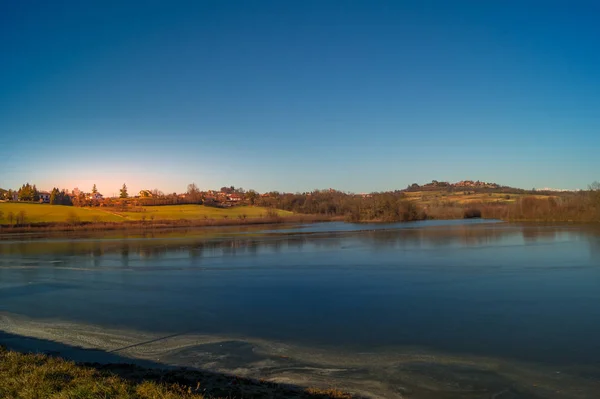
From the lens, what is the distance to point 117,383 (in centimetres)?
533

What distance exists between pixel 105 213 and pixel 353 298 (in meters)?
61.2

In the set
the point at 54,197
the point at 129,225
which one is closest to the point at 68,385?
the point at 129,225

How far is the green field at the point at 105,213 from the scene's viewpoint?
60.1m

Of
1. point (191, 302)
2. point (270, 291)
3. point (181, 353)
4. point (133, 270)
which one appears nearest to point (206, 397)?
point (181, 353)

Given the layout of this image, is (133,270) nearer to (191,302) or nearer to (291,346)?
(191,302)

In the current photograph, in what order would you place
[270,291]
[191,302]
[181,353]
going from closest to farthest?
1. [181,353]
2. [191,302]
3. [270,291]

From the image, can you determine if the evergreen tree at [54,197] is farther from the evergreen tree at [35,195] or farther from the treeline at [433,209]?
the treeline at [433,209]

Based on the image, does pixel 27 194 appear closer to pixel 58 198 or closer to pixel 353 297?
pixel 58 198

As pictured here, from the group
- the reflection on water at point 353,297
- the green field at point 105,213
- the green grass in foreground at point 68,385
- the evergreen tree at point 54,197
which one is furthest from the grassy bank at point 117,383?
the evergreen tree at point 54,197

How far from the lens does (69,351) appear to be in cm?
786

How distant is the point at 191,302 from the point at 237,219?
58072 mm

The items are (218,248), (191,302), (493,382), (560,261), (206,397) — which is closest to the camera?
(206,397)

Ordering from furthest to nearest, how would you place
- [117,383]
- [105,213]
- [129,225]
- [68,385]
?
[105,213] < [129,225] < [117,383] < [68,385]

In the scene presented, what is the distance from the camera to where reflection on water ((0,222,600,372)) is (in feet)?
27.4
